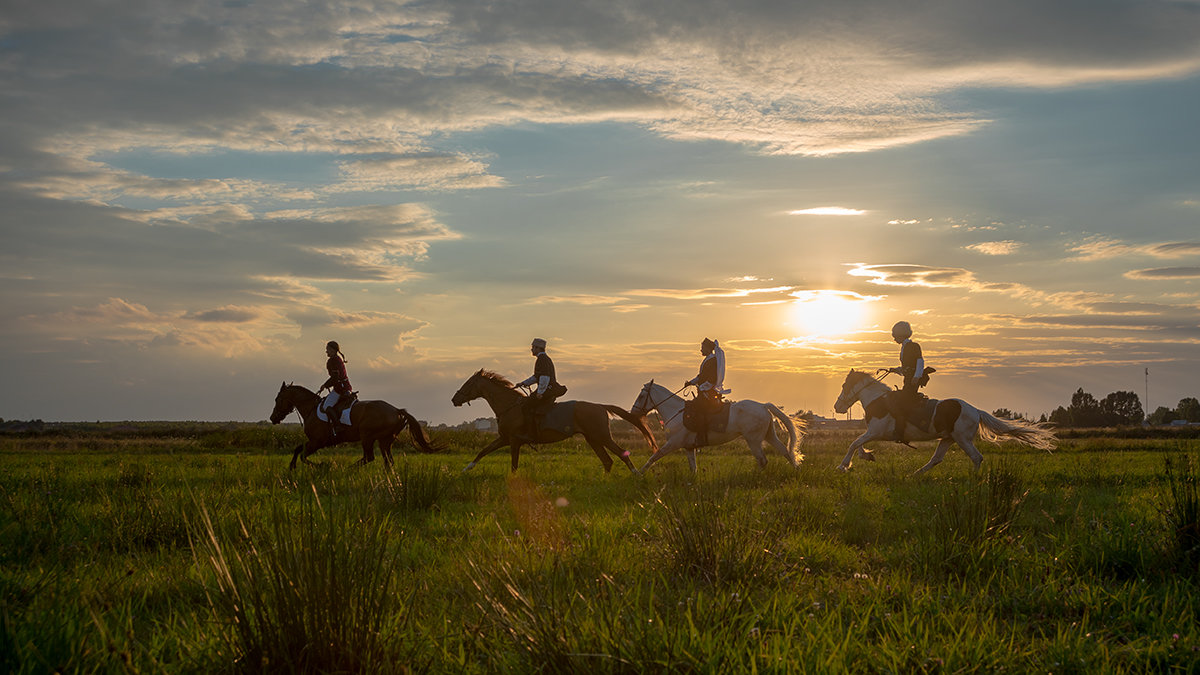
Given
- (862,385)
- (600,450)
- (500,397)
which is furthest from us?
(862,385)

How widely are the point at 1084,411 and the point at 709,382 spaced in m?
128

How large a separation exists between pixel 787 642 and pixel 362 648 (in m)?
2.14

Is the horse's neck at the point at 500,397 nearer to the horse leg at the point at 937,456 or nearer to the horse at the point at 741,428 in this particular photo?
the horse at the point at 741,428

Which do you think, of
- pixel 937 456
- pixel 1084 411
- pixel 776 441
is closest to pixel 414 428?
pixel 776 441

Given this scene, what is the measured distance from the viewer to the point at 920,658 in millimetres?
4160

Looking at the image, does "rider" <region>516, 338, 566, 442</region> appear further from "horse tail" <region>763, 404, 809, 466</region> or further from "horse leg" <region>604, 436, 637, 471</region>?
"horse tail" <region>763, 404, 809, 466</region>

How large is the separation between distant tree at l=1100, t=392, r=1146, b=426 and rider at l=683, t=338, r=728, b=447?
12323 centimetres

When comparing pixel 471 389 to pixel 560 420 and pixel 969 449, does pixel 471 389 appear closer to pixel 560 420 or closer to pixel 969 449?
pixel 560 420

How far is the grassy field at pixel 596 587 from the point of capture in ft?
12.2

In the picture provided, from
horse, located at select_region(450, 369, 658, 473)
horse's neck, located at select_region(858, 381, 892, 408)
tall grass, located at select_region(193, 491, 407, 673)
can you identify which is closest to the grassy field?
tall grass, located at select_region(193, 491, 407, 673)

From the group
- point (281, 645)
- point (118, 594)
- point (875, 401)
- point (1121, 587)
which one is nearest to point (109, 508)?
point (118, 594)

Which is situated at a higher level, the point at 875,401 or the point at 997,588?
the point at 875,401

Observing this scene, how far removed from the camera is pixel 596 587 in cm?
552

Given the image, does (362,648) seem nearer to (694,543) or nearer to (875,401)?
(694,543)
